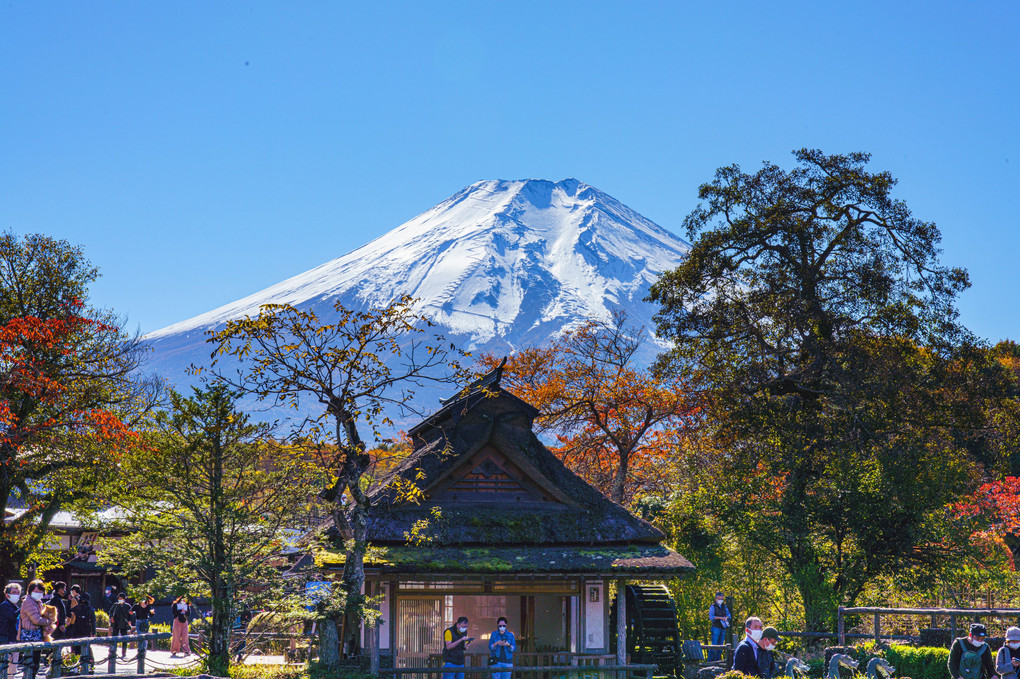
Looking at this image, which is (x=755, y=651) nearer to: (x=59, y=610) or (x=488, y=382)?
(x=488, y=382)

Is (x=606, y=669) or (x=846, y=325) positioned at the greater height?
(x=846, y=325)

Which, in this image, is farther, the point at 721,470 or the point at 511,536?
the point at 721,470

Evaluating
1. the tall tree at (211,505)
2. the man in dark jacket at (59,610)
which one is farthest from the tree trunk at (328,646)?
the man in dark jacket at (59,610)

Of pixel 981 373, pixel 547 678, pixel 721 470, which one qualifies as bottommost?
pixel 547 678

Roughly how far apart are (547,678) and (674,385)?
50.4 feet

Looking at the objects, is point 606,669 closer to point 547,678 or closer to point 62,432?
point 547,678

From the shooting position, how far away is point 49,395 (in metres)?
23.3

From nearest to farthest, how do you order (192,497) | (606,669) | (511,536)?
(192,497), (606,669), (511,536)

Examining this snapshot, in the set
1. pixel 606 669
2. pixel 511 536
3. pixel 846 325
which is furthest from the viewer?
pixel 846 325

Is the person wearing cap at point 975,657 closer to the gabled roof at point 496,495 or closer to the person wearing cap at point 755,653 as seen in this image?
the person wearing cap at point 755,653

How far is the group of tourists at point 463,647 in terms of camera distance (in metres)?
17.4

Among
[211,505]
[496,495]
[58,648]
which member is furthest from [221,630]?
[496,495]

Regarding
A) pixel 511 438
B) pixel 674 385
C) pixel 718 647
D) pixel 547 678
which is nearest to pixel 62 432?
pixel 511 438

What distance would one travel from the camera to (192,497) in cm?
1714
